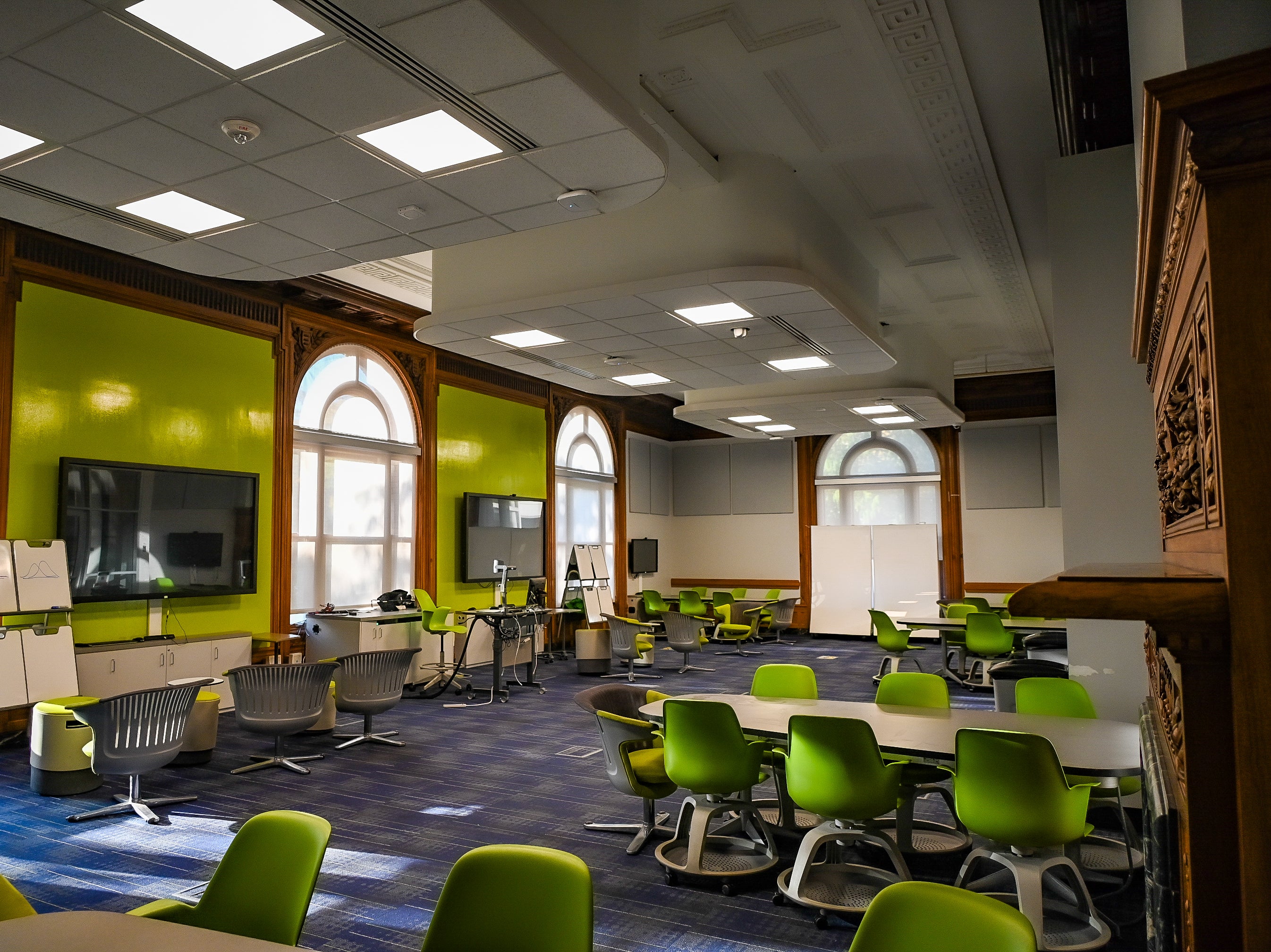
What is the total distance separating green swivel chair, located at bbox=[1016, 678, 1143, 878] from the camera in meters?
4.25

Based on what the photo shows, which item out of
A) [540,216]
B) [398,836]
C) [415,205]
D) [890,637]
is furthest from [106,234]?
[890,637]

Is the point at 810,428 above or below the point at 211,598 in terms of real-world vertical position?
above

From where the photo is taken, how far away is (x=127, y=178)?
15.6 feet

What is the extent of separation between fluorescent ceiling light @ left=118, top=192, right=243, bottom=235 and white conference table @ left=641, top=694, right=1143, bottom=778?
3.89 m

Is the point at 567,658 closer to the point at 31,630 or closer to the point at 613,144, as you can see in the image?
the point at 31,630

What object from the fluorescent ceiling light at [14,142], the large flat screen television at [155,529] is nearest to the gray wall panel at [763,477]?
the large flat screen television at [155,529]

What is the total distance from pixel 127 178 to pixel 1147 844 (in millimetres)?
5337

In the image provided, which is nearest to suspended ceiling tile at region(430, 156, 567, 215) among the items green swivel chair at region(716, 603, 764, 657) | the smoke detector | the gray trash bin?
the smoke detector

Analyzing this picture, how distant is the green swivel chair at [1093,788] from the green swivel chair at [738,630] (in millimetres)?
9337

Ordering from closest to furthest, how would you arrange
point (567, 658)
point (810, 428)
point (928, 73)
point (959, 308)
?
point (928, 73) < point (959, 308) < point (567, 658) < point (810, 428)

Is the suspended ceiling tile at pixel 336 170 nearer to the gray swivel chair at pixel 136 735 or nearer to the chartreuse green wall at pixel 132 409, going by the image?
the gray swivel chair at pixel 136 735

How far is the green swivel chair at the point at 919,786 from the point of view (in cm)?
441

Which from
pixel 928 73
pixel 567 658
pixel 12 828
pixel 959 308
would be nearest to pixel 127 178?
pixel 12 828

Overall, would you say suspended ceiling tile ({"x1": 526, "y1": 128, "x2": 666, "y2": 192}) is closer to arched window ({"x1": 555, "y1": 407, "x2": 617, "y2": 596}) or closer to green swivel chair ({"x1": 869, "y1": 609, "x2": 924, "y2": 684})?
green swivel chair ({"x1": 869, "y1": 609, "x2": 924, "y2": 684})
